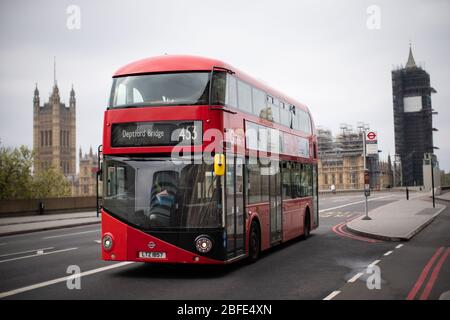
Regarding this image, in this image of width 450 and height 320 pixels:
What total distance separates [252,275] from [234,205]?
1444 millimetres

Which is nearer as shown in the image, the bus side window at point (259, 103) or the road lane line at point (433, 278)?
the road lane line at point (433, 278)

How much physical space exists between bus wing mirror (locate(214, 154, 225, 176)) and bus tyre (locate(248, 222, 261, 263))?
2492mm

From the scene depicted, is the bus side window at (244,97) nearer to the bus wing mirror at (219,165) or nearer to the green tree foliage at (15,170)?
the bus wing mirror at (219,165)

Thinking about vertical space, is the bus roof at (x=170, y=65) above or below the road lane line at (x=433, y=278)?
above

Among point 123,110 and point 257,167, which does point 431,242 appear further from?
point 123,110

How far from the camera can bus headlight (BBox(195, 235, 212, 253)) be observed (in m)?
10.5

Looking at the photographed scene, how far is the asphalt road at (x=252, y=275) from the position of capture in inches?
359

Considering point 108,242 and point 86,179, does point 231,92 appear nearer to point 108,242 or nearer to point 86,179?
point 108,242

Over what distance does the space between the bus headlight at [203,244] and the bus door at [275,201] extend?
12.5ft

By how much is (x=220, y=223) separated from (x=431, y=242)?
8958mm

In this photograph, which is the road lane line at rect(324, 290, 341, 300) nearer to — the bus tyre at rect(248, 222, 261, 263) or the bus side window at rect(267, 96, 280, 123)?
the bus tyre at rect(248, 222, 261, 263)

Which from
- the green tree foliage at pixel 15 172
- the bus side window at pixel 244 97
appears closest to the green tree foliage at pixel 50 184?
the green tree foliage at pixel 15 172

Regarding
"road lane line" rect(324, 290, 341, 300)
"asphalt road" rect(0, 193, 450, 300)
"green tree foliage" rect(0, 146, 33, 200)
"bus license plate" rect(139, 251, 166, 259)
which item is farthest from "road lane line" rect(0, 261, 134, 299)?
"green tree foliage" rect(0, 146, 33, 200)

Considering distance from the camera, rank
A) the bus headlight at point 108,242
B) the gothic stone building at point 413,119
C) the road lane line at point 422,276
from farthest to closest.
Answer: the gothic stone building at point 413,119 < the bus headlight at point 108,242 < the road lane line at point 422,276
